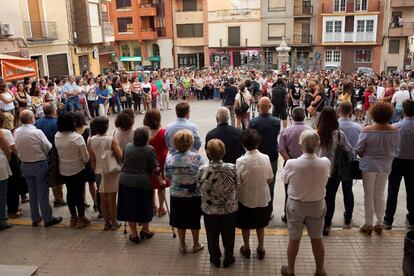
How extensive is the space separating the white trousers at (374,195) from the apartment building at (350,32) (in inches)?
1542

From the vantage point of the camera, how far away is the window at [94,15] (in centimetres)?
2720

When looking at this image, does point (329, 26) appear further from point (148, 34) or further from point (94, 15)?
point (94, 15)

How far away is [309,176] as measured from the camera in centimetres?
453

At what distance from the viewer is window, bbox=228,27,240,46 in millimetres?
45438

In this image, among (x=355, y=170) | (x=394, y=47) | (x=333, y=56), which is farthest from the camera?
(x=333, y=56)

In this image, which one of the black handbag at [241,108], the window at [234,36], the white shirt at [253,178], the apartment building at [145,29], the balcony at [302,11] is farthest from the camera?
the apartment building at [145,29]

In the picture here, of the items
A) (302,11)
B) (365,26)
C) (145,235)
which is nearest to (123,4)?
(302,11)

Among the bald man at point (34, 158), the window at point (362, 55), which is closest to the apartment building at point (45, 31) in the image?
the bald man at point (34, 158)

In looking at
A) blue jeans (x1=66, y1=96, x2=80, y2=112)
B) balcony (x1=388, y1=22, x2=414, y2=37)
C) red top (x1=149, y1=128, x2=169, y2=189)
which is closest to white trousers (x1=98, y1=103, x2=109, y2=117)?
blue jeans (x1=66, y1=96, x2=80, y2=112)

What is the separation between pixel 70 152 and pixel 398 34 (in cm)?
4053

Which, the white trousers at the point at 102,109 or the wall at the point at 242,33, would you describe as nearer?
the white trousers at the point at 102,109

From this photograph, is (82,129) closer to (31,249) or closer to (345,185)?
(31,249)

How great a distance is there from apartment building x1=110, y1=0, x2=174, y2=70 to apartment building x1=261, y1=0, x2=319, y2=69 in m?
10.7

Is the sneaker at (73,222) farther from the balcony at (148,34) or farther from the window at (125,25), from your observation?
the window at (125,25)
